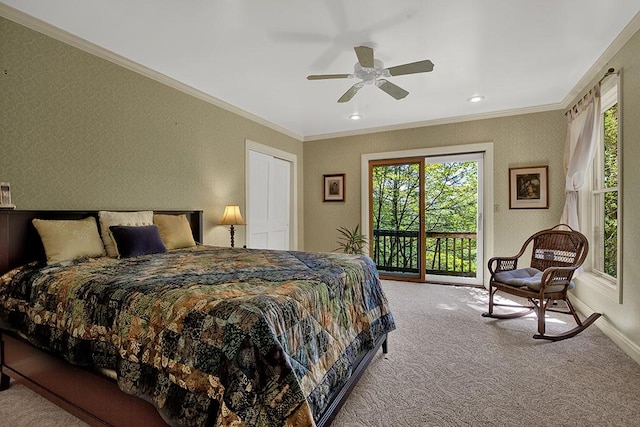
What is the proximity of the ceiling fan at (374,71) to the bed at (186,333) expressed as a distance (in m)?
1.56

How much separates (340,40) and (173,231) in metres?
2.26

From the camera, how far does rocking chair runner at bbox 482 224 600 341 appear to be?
8.81ft

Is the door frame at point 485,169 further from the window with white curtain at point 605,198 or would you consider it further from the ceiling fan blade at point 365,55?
the ceiling fan blade at point 365,55

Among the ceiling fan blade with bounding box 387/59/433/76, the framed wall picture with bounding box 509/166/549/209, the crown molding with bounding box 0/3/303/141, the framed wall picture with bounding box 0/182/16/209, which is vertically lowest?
the framed wall picture with bounding box 0/182/16/209

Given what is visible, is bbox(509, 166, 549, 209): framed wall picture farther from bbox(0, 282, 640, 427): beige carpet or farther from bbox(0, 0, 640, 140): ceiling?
bbox(0, 282, 640, 427): beige carpet

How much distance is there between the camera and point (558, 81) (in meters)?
3.38

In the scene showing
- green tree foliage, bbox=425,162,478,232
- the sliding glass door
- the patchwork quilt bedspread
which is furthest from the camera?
the sliding glass door

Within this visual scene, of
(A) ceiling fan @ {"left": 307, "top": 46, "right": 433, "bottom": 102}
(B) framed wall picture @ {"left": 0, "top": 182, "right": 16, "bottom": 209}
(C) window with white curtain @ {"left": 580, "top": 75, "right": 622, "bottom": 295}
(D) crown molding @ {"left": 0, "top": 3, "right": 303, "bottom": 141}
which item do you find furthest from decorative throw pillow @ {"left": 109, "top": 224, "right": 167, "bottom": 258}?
(C) window with white curtain @ {"left": 580, "top": 75, "right": 622, "bottom": 295}

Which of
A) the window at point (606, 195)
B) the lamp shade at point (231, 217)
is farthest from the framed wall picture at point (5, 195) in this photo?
the window at point (606, 195)

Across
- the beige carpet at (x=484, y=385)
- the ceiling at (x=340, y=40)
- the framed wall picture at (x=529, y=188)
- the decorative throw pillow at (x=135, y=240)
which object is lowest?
the beige carpet at (x=484, y=385)

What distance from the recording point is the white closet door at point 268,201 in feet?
15.1

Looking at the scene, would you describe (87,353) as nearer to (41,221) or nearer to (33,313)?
(33,313)

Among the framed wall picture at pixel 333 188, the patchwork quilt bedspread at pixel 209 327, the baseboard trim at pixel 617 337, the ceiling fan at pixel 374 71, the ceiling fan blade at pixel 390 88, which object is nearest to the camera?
the patchwork quilt bedspread at pixel 209 327

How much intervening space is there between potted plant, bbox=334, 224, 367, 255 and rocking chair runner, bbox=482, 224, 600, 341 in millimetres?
2139
